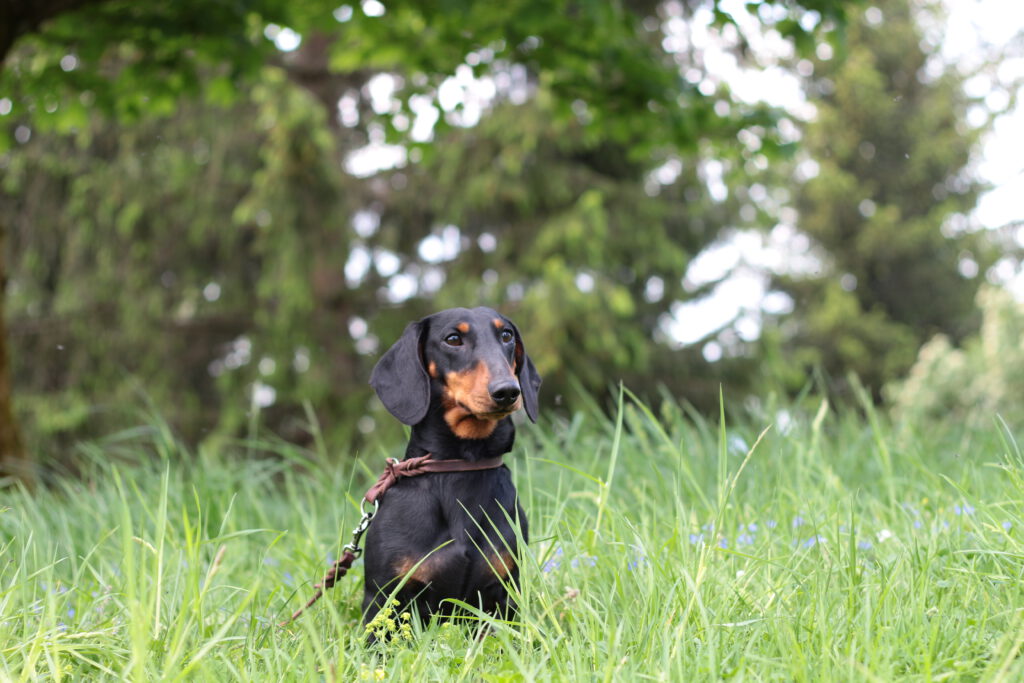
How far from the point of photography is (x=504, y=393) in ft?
6.73

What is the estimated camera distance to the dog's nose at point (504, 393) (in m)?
2.05

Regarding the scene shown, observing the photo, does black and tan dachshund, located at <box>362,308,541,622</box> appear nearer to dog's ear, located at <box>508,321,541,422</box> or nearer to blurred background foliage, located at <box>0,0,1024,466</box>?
dog's ear, located at <box>508,321,541,422</box>

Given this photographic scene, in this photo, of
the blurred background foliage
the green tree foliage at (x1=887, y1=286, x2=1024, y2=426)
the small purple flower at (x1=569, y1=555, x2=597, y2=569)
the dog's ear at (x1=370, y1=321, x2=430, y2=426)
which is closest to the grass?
the small purple flower at (x1=569, y1=555, x2=597, y2=569)

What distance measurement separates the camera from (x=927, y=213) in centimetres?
2142

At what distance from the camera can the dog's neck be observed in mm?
2256

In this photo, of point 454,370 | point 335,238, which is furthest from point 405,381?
point 335,238

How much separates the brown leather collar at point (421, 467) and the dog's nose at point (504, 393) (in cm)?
23

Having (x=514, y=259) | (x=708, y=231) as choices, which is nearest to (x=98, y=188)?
(x=514, y=259)

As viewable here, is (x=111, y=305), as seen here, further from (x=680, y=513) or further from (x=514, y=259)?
(x=680, y=513)

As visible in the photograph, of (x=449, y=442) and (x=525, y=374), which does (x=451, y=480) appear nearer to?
(x=449, y=442)

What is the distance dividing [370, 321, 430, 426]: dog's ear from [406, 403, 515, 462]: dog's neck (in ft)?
0.20

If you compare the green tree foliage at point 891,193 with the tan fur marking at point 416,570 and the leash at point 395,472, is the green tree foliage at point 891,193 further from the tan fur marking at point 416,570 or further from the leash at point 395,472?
the tan fur marking at point 416,570

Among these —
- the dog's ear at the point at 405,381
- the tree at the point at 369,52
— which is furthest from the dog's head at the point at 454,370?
the tree at the point at 369,52

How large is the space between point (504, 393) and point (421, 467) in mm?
340
